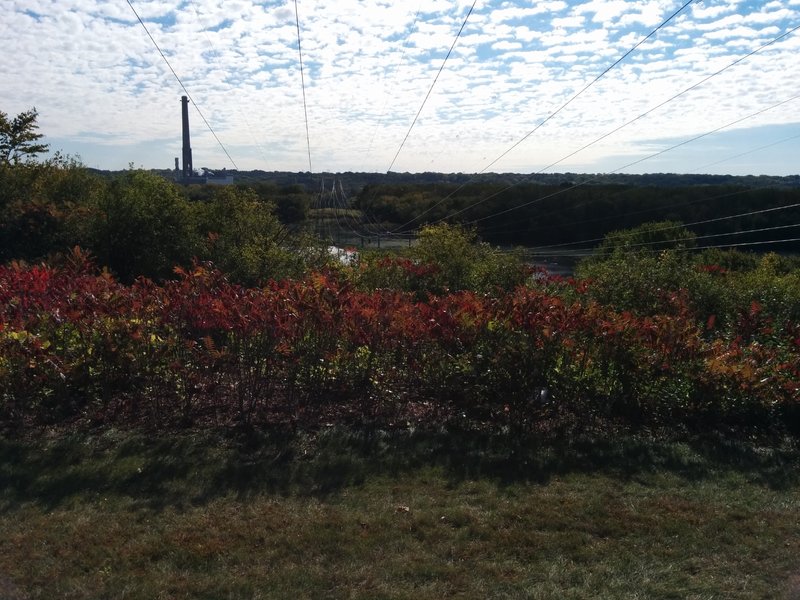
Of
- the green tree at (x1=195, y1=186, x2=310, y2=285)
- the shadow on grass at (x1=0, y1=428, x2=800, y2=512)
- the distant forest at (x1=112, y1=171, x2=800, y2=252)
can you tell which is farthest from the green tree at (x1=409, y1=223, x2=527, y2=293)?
the distant forest at (x1=112, y1=171, x2=800, y2=252)

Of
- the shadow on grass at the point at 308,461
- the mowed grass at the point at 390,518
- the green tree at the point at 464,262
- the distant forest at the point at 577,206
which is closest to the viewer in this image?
the mowed grass at the point at 390,518

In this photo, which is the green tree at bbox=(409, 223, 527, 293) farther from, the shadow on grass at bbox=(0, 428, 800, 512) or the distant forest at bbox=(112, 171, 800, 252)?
the distant forest at bbox=(112, 171, 800, 252)

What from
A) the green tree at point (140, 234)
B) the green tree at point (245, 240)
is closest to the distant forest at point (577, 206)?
the green tree at point (245, 240)

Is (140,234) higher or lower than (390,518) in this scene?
higher

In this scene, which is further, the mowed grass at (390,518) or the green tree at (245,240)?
the green tree at (245,240)

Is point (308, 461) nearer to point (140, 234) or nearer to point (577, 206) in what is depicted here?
point (140, 234)

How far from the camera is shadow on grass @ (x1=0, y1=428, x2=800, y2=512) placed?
4.98m

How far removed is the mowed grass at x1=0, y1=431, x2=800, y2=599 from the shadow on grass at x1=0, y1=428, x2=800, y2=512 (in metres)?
0.02

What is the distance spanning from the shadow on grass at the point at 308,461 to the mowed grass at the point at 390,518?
2 cm

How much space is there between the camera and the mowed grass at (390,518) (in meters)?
3.71

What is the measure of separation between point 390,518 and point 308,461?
1.21 m

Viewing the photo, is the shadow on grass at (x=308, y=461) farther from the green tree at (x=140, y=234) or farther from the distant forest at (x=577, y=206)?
the distant forest at (x=577, y=206)

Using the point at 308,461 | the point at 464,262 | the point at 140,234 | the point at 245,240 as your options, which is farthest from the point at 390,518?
the point at 140,234

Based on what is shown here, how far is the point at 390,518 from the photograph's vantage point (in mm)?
4465
